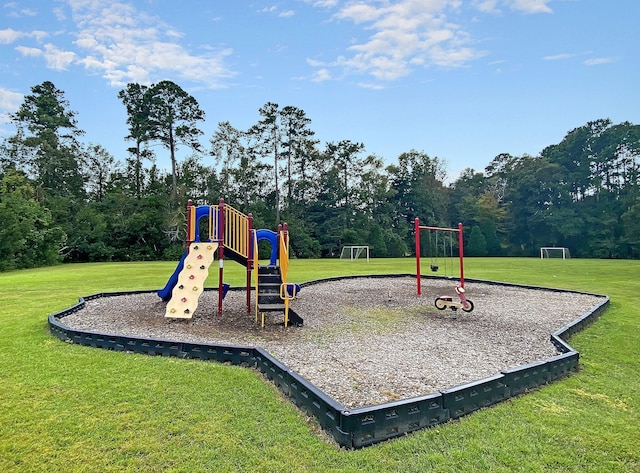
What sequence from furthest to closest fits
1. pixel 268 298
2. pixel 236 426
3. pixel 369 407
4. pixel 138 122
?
pixel 138 122 < pixel 268 298 < pixel 236 426 < pixel 369 407

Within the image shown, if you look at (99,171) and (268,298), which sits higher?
(99,171)

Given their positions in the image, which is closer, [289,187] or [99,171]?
[99,171]

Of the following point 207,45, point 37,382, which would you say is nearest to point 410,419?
point 37,382

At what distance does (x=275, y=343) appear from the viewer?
5.48 meters

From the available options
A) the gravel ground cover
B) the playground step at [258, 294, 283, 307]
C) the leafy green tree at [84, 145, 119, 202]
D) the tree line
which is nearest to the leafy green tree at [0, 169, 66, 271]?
the tree line

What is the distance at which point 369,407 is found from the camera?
2850mm

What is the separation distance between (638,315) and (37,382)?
9.99 metres

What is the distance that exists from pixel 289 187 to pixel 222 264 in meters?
32.6

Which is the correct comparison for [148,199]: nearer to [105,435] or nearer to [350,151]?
[350,151]

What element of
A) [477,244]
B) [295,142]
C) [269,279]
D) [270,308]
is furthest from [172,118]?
[477,244]

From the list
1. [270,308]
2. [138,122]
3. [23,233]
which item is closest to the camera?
[270,308]

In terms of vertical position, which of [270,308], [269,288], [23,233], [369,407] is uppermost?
[23,233]

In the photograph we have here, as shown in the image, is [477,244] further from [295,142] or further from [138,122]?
[138,122]

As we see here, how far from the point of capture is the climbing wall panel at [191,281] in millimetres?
6887
